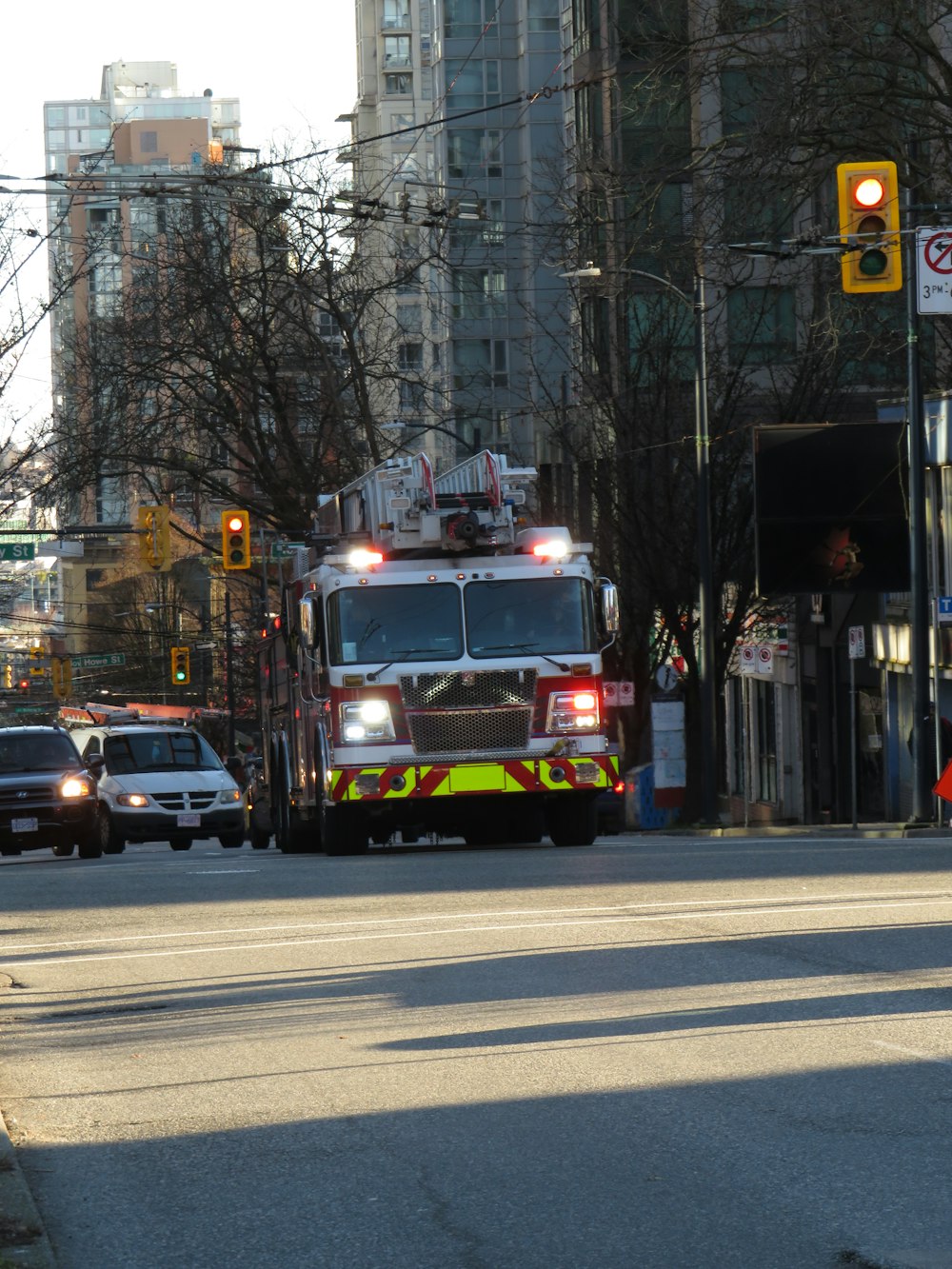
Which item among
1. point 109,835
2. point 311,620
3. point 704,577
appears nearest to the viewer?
point 311,620

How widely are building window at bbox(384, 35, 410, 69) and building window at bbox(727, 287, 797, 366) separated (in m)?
75.4

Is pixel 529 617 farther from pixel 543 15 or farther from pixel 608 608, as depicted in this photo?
pixel 543 15

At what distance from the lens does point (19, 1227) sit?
6.77m

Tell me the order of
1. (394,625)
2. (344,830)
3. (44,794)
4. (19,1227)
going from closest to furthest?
(19,1227) < (394,625) < (344,830) < (44,794)

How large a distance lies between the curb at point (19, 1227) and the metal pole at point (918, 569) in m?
22.8

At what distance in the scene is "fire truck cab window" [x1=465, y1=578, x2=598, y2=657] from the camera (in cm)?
2248

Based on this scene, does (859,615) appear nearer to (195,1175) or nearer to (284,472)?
(284,472)

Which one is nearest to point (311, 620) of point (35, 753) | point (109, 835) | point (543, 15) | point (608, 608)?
point (608, 608)

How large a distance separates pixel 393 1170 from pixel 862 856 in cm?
1291

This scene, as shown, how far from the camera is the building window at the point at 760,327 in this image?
45281mm

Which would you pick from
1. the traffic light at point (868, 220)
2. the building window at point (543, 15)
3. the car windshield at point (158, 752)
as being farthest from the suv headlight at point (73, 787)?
the building window at point (543, 15)

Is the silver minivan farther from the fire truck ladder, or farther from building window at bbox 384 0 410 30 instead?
building window at bbox 384 0 410 30

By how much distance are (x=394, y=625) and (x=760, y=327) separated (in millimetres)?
30143

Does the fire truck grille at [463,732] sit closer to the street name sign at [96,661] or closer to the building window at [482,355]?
the street name sign at [96,661]
